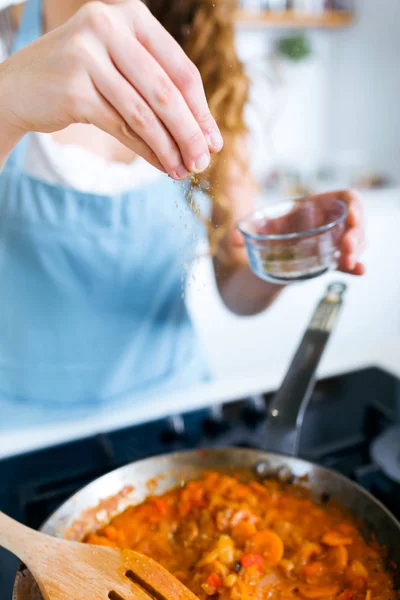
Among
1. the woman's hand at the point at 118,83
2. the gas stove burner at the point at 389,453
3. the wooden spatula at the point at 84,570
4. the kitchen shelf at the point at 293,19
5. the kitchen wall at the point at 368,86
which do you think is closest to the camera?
the woman's hand at the point at 118,83

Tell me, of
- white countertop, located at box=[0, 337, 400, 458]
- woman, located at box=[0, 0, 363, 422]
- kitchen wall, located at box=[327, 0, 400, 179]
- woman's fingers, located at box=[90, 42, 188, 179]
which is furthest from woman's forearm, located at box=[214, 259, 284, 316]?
kitchen wall, located at box=[327, 0, 400, 179]

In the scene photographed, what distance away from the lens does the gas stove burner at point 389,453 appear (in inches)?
25.6

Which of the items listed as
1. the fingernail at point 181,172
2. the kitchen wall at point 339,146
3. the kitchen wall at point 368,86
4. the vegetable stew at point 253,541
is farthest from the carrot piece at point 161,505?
the kitchen wall at point 368,86

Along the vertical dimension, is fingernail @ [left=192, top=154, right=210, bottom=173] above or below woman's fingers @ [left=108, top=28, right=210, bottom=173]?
below

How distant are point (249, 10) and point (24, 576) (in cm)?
234

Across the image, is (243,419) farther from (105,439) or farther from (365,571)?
(365,571)

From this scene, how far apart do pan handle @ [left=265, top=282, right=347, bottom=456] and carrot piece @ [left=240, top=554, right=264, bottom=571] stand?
12 centimetres

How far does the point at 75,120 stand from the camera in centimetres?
34

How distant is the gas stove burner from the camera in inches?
25.6

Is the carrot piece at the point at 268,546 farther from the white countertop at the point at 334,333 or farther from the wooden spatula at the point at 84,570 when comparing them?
the white countertop at the point at 334,333

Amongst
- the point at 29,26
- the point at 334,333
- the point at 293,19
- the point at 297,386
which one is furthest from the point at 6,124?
the point at 293,19

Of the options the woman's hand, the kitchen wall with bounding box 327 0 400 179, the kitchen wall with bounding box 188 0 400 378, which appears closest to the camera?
the woman's hand

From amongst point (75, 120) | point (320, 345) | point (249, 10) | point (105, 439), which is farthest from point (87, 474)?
point (249, 10)

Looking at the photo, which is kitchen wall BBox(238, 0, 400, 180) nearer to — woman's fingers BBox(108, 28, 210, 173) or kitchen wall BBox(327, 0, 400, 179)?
kitchen wall BBox(327, 0, 400, 179)
